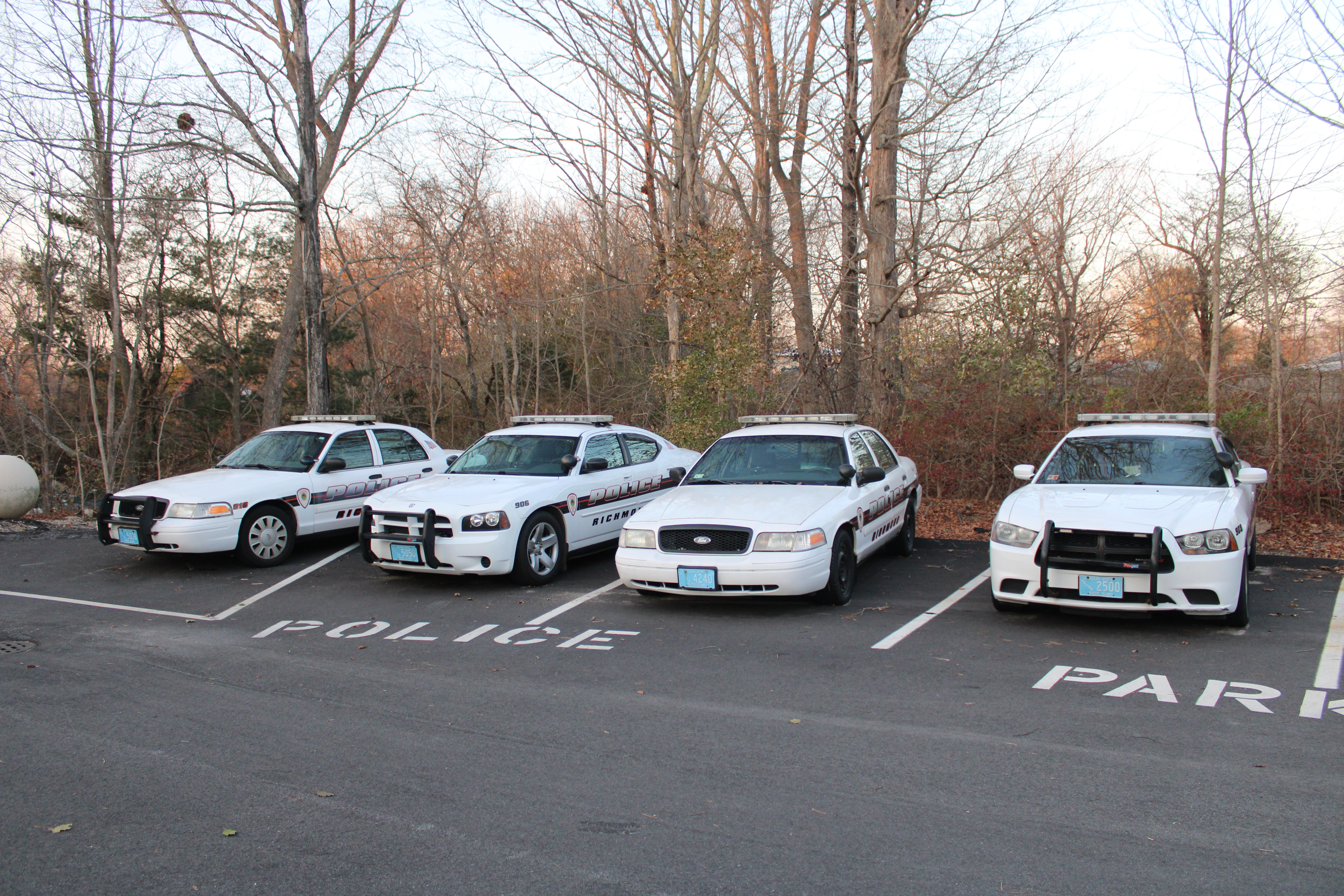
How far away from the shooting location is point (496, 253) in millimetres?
26531

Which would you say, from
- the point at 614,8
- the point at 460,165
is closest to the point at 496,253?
the point at 460,165

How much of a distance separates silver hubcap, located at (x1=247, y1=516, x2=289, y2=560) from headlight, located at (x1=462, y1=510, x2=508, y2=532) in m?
3.12

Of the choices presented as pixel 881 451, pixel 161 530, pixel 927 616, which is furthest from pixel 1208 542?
pixel 161 530

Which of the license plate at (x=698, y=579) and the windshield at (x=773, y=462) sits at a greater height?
the windshield at (x=773, y=462)

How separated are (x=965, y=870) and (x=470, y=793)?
2.16 meters

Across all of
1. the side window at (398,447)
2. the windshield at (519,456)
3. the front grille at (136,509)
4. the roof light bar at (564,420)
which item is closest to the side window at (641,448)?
the roof light bar at (564,420)

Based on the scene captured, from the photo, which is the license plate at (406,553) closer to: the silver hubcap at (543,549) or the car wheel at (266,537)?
the silver hubcap at (543,549)

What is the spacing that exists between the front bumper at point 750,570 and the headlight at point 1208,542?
261cm

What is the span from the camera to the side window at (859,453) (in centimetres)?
895

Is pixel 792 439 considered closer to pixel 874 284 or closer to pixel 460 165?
pixel 874 284

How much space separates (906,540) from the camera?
33.5ft

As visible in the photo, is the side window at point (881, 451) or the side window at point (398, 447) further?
the side window at point (398, 447)

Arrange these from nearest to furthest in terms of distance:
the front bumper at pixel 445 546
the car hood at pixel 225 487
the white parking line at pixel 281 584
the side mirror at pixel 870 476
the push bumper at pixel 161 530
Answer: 1. the white parking line at pixel 281 584
2. the side mirror at pixel 870 476
3. the front bumper at pixel 445 546
4. the push bumper at pixel 161 530
5. the car hood at pixel 225 487

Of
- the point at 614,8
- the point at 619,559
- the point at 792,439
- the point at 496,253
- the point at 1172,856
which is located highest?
the point at 614,8
